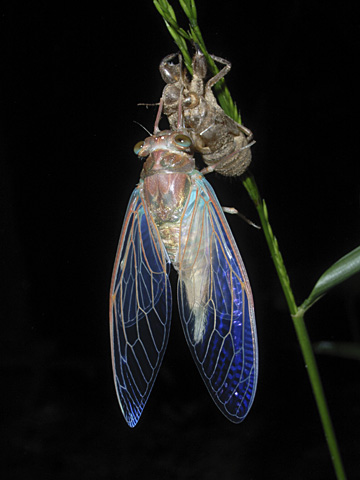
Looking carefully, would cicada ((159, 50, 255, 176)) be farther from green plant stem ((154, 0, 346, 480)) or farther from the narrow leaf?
the narrow leaf

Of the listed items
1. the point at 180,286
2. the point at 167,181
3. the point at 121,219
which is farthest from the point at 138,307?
the point at 121,219

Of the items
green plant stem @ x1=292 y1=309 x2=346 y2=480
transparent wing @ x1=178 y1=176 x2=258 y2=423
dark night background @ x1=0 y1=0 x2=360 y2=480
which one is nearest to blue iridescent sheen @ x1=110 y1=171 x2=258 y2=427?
transparent wing @ x1=178 y1=176 x2=258 y2=423

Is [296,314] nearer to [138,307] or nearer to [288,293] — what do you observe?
[288,293]

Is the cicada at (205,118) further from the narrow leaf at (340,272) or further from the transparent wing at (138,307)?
the narrow leaf at (340,272)

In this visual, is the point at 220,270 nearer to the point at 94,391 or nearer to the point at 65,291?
the point at 65,291

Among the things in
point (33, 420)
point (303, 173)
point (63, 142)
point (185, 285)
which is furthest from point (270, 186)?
point (33, 420)
